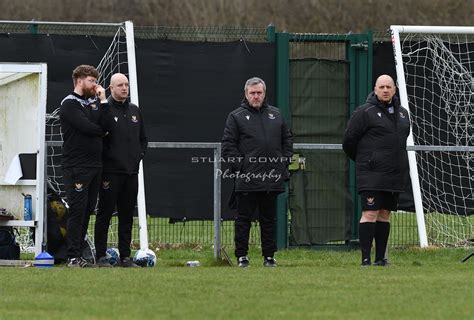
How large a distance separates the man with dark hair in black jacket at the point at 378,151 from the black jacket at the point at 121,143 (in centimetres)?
212

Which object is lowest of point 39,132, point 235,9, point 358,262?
point 358,262

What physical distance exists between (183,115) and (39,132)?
316 centimetres

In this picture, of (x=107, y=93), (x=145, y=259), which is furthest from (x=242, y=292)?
(x=107, y=93)

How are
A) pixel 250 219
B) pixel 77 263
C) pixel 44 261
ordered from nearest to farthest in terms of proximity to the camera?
pixel 44 261 < pixel 77 263 < pixel 250 219

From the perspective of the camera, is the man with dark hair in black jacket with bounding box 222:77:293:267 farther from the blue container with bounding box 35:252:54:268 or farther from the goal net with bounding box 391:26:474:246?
the goal net with bounding box 391:26:474:246

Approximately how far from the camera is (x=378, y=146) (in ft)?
46.9

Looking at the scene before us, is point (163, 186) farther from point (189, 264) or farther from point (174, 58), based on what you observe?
point (189, 264)

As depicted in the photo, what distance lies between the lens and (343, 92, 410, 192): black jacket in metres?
14.3

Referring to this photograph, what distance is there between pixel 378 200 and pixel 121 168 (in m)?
2.58

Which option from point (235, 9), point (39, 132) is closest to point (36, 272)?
point (39, 132)

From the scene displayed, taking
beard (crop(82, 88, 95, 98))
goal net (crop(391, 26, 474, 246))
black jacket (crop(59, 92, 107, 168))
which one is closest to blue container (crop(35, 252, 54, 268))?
black jacket (crop(59, 92, 107, 168))

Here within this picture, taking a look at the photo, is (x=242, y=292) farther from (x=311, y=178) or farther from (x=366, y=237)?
(x=311, y=178)

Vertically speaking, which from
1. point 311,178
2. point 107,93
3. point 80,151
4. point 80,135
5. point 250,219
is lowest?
point 250,219

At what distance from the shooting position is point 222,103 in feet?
57.6
